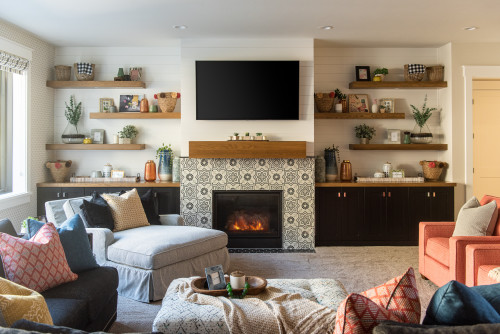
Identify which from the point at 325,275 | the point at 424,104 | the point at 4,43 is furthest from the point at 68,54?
the point at 424,104

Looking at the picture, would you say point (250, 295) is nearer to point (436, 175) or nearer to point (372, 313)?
point (372, 313)

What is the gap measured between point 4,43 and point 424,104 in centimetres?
520

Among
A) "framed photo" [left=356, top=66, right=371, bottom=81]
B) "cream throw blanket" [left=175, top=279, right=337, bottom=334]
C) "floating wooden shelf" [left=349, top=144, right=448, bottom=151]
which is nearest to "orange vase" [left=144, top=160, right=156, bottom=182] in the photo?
"floating wooden shelf" [left=349, top=144, right=448, bottom=151]

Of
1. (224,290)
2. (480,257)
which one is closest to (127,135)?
(224,290)

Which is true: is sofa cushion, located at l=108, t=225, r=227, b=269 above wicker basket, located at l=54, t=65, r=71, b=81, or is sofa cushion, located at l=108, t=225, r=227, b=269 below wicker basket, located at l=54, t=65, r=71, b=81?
below

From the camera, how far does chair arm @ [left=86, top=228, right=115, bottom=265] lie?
412 centimetres

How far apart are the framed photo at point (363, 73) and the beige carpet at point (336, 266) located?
2250 millimetres

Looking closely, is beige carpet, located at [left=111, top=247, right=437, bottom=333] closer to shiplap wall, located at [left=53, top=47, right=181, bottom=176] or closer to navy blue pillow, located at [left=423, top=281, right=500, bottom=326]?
shiplap wall, located at [left=53, top=47, right=181, bottom=176]

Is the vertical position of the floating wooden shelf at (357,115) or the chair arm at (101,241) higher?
the floating wooden shelf at (357,115)

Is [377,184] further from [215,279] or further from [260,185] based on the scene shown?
[215,279]

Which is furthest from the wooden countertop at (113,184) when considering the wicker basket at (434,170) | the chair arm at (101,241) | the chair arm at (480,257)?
the chair arm at (480,257)

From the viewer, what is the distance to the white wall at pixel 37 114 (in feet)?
18.1

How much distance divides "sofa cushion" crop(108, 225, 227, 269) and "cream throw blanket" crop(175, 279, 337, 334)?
1150mm

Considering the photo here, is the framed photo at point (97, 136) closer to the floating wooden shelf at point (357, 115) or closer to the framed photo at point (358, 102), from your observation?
the floating wooden shelf at point (357, 115)
